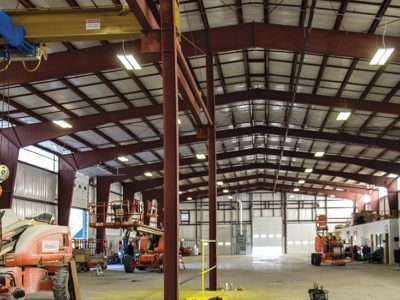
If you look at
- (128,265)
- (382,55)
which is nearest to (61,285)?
(382,55)

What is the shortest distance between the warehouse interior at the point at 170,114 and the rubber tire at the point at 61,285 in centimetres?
3

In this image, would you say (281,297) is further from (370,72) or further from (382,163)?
(382,163)

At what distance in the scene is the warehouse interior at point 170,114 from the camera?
12.2 meters

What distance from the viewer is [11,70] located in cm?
1889

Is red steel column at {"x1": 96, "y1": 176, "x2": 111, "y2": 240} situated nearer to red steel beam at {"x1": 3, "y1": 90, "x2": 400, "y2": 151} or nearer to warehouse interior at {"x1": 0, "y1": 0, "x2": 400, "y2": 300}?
warehouse interior at {"x1": 0, "y1": 0, "x2": 400, "y2": 300}

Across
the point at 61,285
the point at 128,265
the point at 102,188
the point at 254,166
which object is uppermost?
the point at 254,166

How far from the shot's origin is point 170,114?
1153cm

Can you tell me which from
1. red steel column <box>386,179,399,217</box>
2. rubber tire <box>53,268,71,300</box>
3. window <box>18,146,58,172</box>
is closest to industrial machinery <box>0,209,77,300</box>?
rubber tire <box>53,268,71,300</box>

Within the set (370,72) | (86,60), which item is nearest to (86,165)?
(86,60)

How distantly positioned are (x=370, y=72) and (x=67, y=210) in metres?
20.8

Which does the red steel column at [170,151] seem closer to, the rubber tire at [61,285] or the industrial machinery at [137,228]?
the rubber tire at [61,285]

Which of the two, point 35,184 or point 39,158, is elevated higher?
point 39,158

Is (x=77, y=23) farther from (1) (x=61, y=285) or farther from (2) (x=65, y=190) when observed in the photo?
(2) (x=65, y=190)

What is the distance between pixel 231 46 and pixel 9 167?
40.4ft
